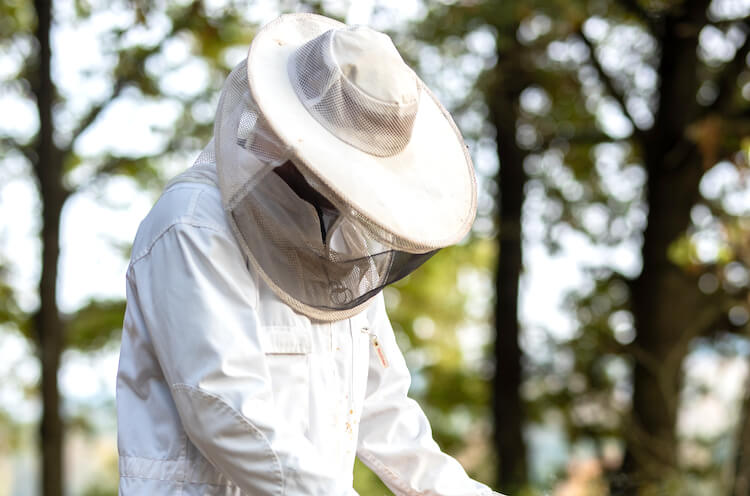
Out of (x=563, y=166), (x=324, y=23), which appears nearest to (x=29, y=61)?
(x=563, y=166)

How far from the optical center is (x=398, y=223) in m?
1.52

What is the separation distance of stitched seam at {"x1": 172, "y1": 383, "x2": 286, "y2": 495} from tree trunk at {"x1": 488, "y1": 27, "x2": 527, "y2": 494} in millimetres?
6947

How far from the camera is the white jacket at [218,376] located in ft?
4.78

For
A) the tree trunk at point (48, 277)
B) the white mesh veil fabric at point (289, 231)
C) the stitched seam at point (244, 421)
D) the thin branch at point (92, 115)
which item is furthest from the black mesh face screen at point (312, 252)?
the thin branch at point (92, 115)

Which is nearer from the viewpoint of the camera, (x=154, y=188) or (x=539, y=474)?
(x=154, y=188)

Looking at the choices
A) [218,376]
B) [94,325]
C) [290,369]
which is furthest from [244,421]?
[94,325]

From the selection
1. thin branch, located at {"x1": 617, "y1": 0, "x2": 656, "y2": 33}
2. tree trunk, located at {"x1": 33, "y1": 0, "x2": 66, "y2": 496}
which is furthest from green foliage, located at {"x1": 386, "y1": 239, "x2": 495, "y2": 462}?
tree trunk, located at {"x1": 33, "y1": 0, "x2": 66, "y2": 496}

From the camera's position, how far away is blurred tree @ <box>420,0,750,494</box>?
582 cm

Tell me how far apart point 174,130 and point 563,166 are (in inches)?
158

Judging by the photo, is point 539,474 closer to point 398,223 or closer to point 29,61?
point 29,61

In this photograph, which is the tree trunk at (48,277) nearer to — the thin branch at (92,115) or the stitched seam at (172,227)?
the thin branch at (92,115)

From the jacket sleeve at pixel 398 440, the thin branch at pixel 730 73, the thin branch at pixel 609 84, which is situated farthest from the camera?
the thin branch at pixel 609 84

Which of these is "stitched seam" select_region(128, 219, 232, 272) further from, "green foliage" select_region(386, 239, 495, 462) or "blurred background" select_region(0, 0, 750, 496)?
"green foliage" select_region(386, 239, 495, 462)

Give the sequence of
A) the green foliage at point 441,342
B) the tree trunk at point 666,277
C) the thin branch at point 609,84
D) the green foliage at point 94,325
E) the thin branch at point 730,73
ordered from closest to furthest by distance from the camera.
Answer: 1. the thin branch at point 730,73
2. the tree trunk at point 666,277
3. the thin branch at point 609,84
4. the green foliage at point 94,325
5. the green foliage at point 441,342
